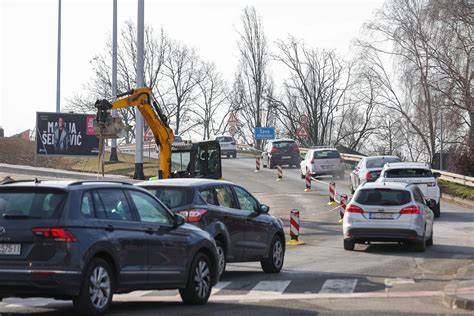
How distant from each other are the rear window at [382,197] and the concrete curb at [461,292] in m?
5.04

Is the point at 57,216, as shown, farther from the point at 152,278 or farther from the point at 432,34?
the point at 432,34

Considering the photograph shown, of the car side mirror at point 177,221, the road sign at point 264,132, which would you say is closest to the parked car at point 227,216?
the car side mirror at point 177,221

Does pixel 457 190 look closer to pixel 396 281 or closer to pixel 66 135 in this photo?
pixel 66 135

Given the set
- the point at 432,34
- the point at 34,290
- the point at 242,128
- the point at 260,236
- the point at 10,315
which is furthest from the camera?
the point at 242,128

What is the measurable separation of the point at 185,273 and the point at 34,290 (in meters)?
2.51

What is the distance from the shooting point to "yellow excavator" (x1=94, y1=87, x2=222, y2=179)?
27406mm

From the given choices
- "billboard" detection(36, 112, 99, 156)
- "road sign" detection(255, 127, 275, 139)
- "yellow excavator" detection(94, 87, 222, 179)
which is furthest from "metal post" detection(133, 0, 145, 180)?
"road sign" detection(255, 127, 275, 139)

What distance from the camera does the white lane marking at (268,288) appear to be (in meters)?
14.9

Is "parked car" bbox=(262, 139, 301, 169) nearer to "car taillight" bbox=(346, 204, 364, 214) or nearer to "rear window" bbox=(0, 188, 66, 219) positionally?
"car taillight" bbox=(346, 204, 364, 214)

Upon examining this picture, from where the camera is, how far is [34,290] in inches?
434

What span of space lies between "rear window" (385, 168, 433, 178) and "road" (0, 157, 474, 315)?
2.61m

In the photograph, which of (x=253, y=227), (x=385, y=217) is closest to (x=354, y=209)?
(x=385, y=217)

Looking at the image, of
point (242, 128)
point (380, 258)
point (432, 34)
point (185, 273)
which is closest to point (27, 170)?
point (432, 34)

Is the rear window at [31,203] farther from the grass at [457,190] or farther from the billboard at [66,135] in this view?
the billboard at [66,135]
